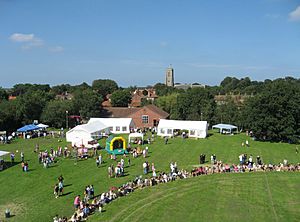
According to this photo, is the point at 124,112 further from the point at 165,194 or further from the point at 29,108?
the point at 165,194

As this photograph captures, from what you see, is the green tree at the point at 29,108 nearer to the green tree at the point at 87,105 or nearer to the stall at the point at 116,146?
the green tree at the point at 87,105

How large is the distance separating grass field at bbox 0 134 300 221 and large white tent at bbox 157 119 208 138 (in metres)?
10.8

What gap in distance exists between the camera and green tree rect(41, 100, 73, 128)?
177 ft

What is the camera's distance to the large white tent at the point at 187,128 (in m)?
43.6

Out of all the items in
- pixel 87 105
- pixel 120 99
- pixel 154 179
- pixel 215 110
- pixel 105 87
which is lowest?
pixel 154 179

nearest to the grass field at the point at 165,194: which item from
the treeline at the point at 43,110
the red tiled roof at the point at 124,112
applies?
the treeline at the point at 43,110

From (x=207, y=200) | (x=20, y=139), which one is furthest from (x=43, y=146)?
(x=207, y=200)

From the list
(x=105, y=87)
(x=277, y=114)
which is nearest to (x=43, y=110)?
(x=277, y=114)

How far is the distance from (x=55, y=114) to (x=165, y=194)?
35.9 metres

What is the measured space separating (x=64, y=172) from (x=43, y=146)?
12190 mm

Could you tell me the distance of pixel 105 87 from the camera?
119 meters

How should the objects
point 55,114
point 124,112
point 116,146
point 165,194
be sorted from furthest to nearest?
1. point 124,112
2. point 55,114
3. point 116,146
4. point 165,194

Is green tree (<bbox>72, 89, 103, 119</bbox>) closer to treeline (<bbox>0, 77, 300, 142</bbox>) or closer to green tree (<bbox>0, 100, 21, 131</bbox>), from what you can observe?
treeline (<bbox>0, 77, 300, 142</bbox>)

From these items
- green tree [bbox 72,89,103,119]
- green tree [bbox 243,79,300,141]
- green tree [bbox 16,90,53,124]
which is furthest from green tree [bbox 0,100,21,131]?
green tree [bbox 243,79,300,141]
